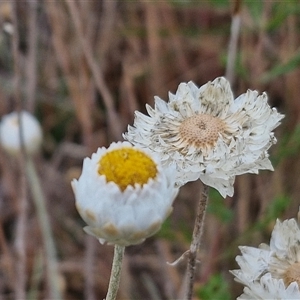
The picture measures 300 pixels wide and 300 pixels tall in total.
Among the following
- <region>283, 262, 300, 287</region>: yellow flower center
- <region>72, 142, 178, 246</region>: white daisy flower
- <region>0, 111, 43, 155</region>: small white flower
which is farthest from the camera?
<region>0, 111, 43, 155</region>: small white flower

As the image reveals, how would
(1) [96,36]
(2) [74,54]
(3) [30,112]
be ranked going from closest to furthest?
(3) [30,112] < (2) [74,54] < (1) [96,36]

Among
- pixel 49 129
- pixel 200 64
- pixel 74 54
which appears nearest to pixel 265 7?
pixel 200 64

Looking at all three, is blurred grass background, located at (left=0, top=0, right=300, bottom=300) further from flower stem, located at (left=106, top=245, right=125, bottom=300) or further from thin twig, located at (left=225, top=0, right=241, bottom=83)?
flower stem, located at (left=106, top=245, right=125, bottom=300)

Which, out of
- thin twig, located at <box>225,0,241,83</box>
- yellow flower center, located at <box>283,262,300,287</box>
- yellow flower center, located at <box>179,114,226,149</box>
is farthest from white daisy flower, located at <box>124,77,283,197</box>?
thin twig, located at <box>225,0,241,83</box>

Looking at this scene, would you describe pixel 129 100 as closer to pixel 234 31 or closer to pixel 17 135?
pixel 17 135

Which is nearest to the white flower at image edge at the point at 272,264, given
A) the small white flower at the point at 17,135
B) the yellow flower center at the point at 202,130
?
the yellow flower center at the point at 202,130

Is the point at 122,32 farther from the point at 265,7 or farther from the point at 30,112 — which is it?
the point at 265,7
